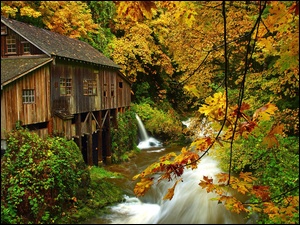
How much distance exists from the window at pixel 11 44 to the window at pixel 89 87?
3991mm

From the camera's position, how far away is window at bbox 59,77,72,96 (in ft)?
47.0

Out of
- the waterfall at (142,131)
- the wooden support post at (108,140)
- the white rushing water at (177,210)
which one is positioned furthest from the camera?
the waterfall at (142,131)

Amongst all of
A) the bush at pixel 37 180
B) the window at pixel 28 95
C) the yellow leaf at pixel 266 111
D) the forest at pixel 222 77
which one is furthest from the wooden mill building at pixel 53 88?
the yellow leaf at pixel 266 111

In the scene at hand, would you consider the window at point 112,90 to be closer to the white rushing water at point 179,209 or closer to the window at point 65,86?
the window at point 65,86

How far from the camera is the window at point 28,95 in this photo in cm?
1200

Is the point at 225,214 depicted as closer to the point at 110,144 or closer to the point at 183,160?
the point at 183,160

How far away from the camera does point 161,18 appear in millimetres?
24938


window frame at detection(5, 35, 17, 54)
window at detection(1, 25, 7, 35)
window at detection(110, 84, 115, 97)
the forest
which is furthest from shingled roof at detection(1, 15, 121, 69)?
the forest

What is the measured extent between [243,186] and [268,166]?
711 centimetres

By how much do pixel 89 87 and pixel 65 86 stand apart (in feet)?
7.89

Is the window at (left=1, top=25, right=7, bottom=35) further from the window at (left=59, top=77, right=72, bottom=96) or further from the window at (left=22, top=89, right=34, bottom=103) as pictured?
the window at (left=22, top=89, right=34, bottom=103)

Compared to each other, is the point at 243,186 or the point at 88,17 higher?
the point at 88,17

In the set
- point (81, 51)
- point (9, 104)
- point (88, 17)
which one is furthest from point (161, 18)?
point (9, 104)

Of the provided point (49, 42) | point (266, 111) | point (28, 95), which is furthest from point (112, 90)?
point (266, 111)
